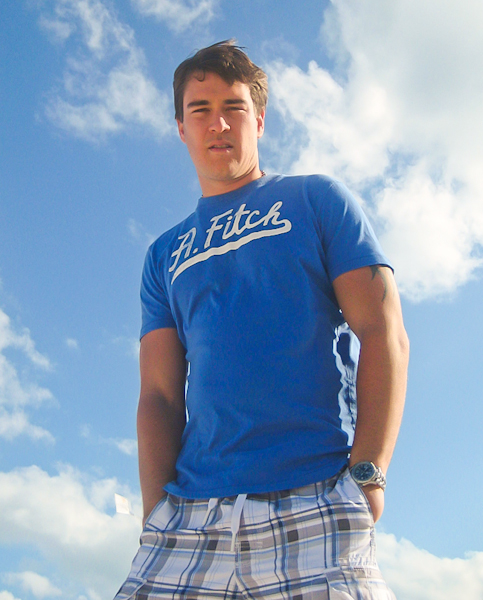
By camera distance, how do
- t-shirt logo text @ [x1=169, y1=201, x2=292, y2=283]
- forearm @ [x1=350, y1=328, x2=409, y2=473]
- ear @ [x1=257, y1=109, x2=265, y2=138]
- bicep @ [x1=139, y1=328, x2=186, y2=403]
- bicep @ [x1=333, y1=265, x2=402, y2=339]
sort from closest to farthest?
1. forearm @ [x1=350, y1=328, x2=409, y2=473]
2. bicep @ [x1=333, y1=265, x2=402, y2=339]
3. t-shirt logo text @ [x1=169, y1=201, x2=292, y2=283]
4. bicep @ [x1=139, y1=328, x2=186, y2=403]
5. ear @ [x1=257, y1=109, x2=265, y2=138]

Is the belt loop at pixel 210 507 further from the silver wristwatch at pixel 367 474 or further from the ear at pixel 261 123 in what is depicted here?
the ear at pixel 261 123

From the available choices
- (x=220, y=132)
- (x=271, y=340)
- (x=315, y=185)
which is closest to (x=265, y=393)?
(x=271, y=340)

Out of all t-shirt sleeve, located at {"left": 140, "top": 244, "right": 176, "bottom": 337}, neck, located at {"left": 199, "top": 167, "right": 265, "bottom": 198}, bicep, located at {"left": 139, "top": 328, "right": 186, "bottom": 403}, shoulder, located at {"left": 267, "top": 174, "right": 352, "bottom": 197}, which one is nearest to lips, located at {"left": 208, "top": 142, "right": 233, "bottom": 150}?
neck, located at {"left": 199, "top": 167, "right": 265, "bottom": 198}

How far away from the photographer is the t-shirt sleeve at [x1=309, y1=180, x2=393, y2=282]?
95.9 inches

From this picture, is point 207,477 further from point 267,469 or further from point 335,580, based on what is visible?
point 335,580

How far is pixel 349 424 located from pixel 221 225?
47.1 inches

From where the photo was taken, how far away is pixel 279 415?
Answer: 7.37 ft

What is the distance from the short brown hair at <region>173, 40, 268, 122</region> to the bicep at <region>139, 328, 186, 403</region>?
1.36 metres

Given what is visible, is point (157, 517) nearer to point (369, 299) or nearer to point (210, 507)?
point (210, 507)

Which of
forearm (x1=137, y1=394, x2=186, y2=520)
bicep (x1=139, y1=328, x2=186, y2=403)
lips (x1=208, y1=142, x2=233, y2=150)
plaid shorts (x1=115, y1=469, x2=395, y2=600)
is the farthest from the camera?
lips (x1=208, y1=142, x2=233, y2=150)

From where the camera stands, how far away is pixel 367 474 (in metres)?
2.02

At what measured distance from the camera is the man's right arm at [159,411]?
2594 millimetres

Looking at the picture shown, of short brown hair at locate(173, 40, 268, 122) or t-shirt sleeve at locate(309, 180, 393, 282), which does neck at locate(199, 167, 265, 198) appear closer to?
short brown hair at locate(173, 40, 268, 122)

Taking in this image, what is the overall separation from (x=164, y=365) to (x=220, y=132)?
125cm
